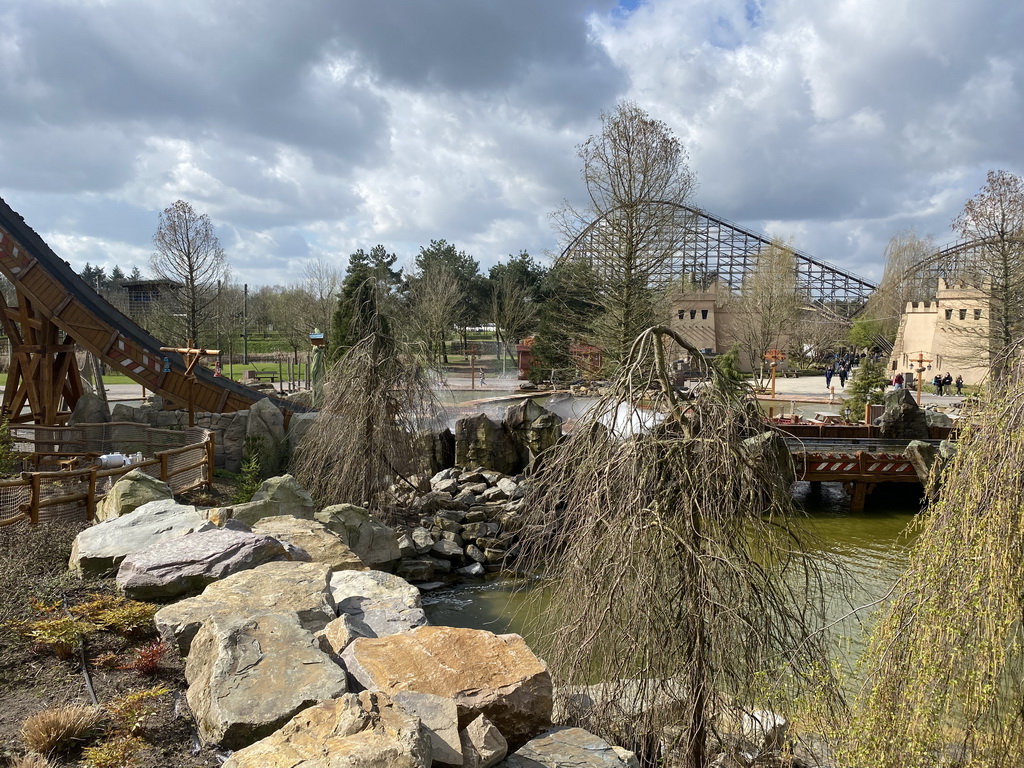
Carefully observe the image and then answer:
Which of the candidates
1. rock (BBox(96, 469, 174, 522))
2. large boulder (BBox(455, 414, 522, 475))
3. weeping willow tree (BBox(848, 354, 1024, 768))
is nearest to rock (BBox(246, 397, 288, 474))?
large boulder (BBox(455, 414, 522, 475))

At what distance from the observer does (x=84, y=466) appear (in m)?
10.2

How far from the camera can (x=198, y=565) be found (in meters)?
5.25

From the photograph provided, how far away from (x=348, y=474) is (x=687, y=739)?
7.54m

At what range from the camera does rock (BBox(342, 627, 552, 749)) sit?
3482mm

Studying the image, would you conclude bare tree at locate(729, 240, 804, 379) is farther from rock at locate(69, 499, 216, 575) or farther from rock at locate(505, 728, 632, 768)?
rock at locate(505, 728, 632, 768)

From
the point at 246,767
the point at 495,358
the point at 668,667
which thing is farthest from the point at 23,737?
the point at 495,358

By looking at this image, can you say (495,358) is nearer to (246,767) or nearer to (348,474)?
(348,474)

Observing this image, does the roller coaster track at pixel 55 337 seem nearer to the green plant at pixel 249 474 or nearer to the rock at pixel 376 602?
the green plant at pixel 249 474

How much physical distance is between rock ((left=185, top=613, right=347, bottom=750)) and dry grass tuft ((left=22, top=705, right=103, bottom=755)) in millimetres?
457

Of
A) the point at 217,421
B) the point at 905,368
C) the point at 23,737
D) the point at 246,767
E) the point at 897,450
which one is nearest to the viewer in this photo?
the point at 246,767

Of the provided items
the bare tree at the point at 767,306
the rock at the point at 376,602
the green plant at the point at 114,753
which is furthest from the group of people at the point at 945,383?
the green plant at the point at 114,753

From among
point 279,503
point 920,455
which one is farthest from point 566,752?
point 920,455

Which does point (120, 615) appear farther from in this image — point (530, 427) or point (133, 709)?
point (530, 427)

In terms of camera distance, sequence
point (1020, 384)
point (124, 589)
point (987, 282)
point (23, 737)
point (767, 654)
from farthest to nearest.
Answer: point (987, 282), point (124, 589), point (767, 654), point (1020, 384), point (23, 737)
